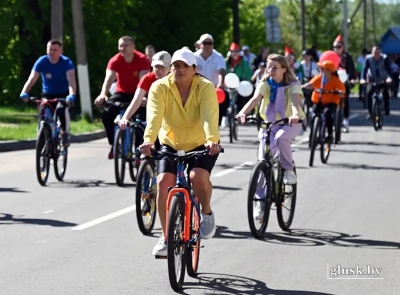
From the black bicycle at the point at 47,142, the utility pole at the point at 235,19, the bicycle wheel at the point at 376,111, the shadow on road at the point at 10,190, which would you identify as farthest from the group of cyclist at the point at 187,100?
the utility pole at the point at 235,19

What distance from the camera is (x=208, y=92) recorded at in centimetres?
798

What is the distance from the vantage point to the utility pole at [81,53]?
25.6 meters

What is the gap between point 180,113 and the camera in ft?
26.5

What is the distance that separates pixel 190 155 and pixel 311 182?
7020mm

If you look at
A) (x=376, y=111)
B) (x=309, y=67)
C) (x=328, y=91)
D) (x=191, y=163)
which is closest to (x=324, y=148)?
(x=328, y=91)

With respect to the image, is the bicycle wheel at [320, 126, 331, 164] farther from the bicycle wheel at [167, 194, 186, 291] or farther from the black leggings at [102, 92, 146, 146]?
the bicycle wheel at [167, 194, 186, 291]

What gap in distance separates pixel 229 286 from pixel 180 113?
4.15 ft

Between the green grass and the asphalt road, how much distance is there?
5.13m

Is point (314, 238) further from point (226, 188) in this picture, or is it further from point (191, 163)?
point (226, 188)

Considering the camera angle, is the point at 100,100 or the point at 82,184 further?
the point at 82,184

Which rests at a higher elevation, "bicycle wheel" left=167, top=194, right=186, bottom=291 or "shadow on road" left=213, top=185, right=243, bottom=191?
"bicycle wheel" left=167, top=194, right=186, bottom=291

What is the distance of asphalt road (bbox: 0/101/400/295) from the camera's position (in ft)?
26.1

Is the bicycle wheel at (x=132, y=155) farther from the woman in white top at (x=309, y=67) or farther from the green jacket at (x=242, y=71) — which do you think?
the woman in white top at (x=309, y=67)

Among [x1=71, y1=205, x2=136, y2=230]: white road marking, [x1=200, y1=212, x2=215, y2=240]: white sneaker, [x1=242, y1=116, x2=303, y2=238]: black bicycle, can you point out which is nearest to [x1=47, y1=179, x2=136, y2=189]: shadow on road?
[x1=71, y1=205, x2=136, y2=230]: white road marking
